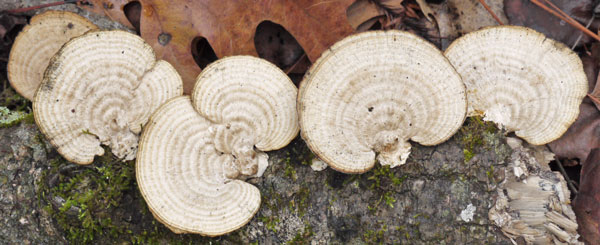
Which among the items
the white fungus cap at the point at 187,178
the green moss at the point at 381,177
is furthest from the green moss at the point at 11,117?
the green moss at the point at 381,177

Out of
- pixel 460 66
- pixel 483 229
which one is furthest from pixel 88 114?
pixel 483 229

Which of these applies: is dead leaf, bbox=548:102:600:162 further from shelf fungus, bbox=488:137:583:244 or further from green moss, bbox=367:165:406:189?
green moss, bbox=367:165:406:189

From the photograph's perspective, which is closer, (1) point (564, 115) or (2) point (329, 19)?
(1) point (564, 115)

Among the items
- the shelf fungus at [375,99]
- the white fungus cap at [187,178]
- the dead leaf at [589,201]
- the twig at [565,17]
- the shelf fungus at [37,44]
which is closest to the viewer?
the shelf fungus at [375,99]

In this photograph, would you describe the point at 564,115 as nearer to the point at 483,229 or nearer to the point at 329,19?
the point at 483,229

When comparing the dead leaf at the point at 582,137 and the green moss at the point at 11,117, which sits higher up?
the green moss at the point at 11,117

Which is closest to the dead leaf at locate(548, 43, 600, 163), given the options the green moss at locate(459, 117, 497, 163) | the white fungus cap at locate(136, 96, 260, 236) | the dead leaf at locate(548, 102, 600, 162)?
the dead leaf at locate(548, 102, 600, 162)

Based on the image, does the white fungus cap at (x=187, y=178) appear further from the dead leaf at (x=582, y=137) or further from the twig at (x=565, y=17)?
the twig at (x=565, y=17)
